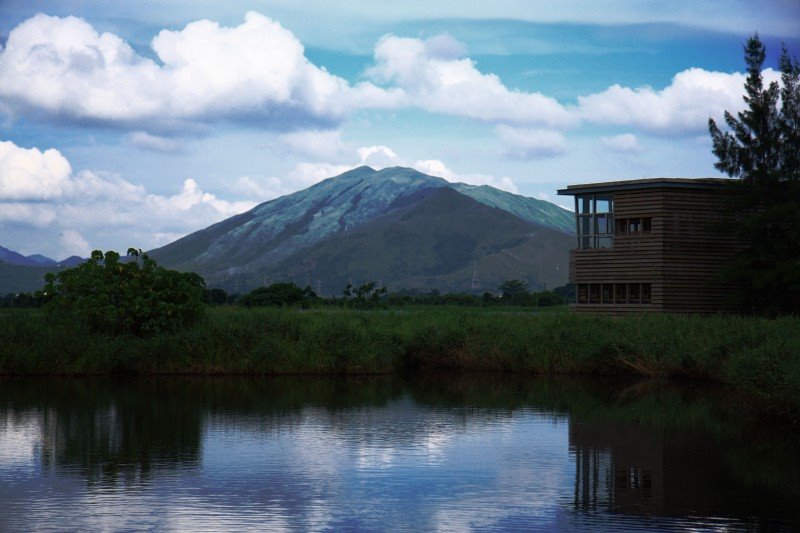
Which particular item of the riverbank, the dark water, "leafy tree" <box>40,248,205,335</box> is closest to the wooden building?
the riverbank

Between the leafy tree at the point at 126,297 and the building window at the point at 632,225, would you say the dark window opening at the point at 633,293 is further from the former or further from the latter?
the leafy tree at the point at 126,297

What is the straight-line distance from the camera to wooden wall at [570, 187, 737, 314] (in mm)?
47594

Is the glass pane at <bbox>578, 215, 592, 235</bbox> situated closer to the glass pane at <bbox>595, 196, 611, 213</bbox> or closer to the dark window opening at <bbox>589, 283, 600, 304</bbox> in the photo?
the glass pane at <bbox>595, 196, 611, 213</bbox>

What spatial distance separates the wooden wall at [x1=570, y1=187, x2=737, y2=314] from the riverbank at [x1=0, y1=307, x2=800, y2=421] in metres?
13.3

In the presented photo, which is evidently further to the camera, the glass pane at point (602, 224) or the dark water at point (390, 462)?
the glass pane at point (602, 224)

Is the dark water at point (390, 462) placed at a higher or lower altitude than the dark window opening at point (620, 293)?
lower

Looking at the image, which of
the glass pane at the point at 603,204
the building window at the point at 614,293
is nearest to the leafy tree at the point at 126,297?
the building window at the point at 614,293

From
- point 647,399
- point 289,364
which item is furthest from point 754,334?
point 289,364

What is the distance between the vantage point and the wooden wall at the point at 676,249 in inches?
1874

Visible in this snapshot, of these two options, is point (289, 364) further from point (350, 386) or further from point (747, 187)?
point (747, 187)

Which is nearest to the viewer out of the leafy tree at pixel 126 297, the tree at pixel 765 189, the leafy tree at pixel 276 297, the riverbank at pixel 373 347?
the riverbank at pixel 373 347

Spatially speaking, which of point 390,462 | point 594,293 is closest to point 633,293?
point 594,293

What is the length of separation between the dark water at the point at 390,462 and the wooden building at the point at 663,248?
2096 cm

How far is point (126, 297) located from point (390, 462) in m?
19.2
